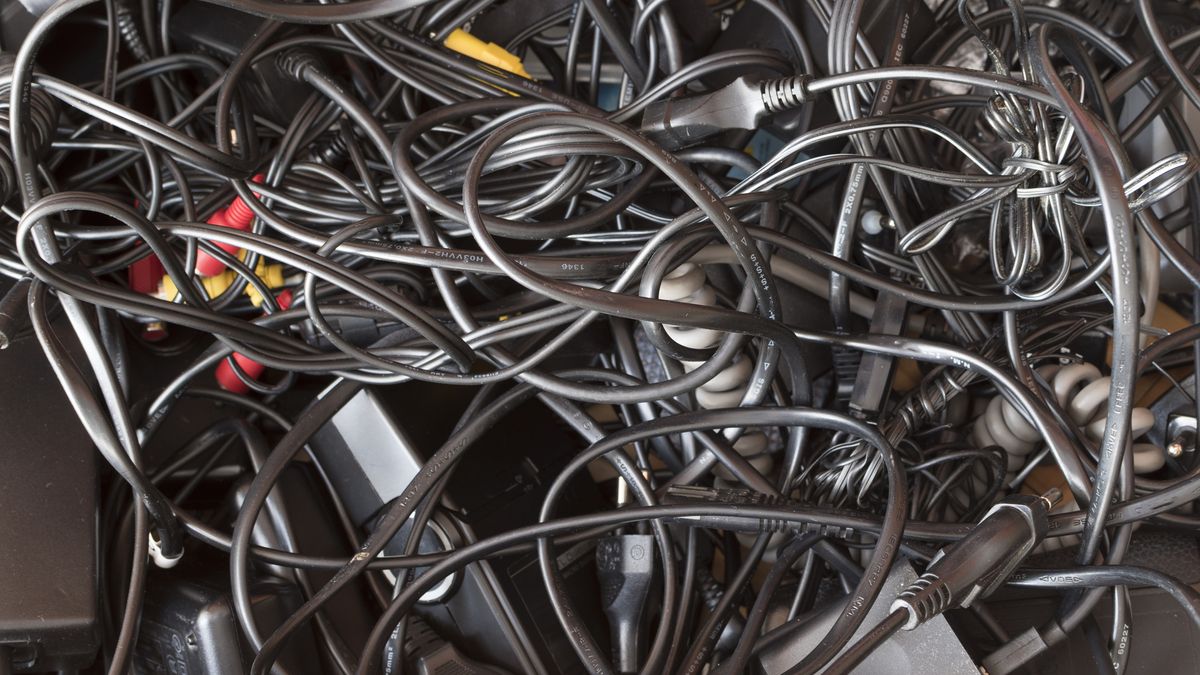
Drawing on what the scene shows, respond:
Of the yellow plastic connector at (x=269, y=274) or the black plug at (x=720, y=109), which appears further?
the yellow plastic connector at (x=269, y=274)

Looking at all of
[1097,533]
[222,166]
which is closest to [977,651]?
[1097,533]

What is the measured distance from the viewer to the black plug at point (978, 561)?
20.1 inches

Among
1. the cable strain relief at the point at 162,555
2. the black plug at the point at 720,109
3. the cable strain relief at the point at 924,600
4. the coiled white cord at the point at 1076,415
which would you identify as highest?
the black plug at the point at 720,109

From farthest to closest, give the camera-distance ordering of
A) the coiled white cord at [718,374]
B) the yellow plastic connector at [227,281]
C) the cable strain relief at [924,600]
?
the yellow plastic connector at [227,281]
the coiled white cord at [718,374]
the cable strain relief at [924,600]

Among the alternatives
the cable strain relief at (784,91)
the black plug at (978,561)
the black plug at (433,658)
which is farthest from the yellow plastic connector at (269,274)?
the black plug at (978,561)

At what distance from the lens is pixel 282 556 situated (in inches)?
25.0

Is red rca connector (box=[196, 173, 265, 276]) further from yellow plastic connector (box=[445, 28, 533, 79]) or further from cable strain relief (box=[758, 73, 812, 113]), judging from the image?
cable strain relief (box=[758, 73, 812, 113])

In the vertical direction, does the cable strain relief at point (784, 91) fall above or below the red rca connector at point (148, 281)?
above

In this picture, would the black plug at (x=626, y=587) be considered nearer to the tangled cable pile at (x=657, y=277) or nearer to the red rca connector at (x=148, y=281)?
the tangled cable pile at (x=657, y=277)

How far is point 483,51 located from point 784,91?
0.25 m

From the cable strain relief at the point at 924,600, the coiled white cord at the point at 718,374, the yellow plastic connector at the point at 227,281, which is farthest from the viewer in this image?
the yellow plastic connector at the point at 227,281

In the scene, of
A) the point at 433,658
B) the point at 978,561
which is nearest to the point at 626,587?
the point at 433,658

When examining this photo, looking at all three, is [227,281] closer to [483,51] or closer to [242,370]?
[242,370]

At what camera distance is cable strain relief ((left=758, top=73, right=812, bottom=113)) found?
22.2 inches
